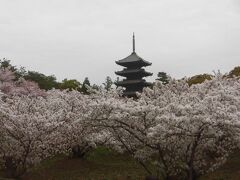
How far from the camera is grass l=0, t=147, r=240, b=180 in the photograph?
68.2ft

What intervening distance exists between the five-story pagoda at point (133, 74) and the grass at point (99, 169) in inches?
1032

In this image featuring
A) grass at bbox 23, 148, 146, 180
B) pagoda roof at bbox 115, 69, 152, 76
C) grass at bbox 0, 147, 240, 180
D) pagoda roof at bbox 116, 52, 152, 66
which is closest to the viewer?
grass at bbox 0, 147, 240, 180

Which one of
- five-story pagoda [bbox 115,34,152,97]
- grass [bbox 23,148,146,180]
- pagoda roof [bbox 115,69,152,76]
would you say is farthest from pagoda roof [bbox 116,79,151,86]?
grass [bbox 23,148,146,180]

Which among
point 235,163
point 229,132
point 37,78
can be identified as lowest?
point 235,163

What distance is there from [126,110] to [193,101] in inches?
91.0

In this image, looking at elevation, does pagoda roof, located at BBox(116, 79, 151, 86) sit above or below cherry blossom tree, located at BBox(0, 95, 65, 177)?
above

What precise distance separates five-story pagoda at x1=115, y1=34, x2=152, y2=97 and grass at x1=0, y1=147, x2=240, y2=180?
26202mm

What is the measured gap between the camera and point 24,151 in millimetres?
19656

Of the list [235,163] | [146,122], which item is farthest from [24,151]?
[235,163]

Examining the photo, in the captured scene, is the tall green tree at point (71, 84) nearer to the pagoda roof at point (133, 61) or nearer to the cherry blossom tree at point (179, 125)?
the pagoda roof at point (133, 61)

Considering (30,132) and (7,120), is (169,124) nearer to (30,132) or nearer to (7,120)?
(30,132)

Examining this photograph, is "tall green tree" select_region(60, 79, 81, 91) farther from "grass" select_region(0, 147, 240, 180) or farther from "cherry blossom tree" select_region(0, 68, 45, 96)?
"grass" select_region(0, 147, 240, 180)

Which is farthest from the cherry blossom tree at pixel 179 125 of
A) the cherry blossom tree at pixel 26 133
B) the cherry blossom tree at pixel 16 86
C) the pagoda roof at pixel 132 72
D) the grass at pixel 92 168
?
the pagoda roof at pixel 132 72

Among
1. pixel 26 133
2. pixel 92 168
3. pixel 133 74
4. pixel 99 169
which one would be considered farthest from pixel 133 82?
pixel 26 133
